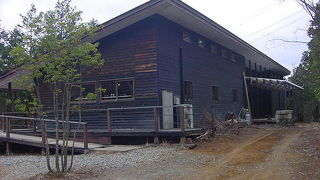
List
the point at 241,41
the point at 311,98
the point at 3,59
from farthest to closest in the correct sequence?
the point at 3,59, the point at 311,98, the point at 241,41

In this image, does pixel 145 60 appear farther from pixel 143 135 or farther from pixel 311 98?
pixel 311 98

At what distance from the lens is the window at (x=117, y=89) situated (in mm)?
17820

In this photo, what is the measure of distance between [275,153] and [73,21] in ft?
24.7

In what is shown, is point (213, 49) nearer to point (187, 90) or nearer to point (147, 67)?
point (187, 90)

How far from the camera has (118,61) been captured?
18.1 meters

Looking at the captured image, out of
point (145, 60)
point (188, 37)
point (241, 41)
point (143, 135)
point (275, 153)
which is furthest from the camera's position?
point (241, 41)

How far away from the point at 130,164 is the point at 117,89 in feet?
22.7

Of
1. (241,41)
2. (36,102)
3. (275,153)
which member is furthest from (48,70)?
(241,41)

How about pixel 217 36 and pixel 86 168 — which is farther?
pixel 217 36

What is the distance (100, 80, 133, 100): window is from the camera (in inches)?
702

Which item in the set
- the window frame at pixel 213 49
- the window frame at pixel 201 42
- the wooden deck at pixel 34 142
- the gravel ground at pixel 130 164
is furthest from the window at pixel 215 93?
the gravel ground at pixel 130 164

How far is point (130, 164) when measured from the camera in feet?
38.3

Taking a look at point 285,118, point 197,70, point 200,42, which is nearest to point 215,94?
point 197,70

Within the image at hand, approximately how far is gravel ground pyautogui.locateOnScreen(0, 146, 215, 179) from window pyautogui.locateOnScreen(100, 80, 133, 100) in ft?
12.5
